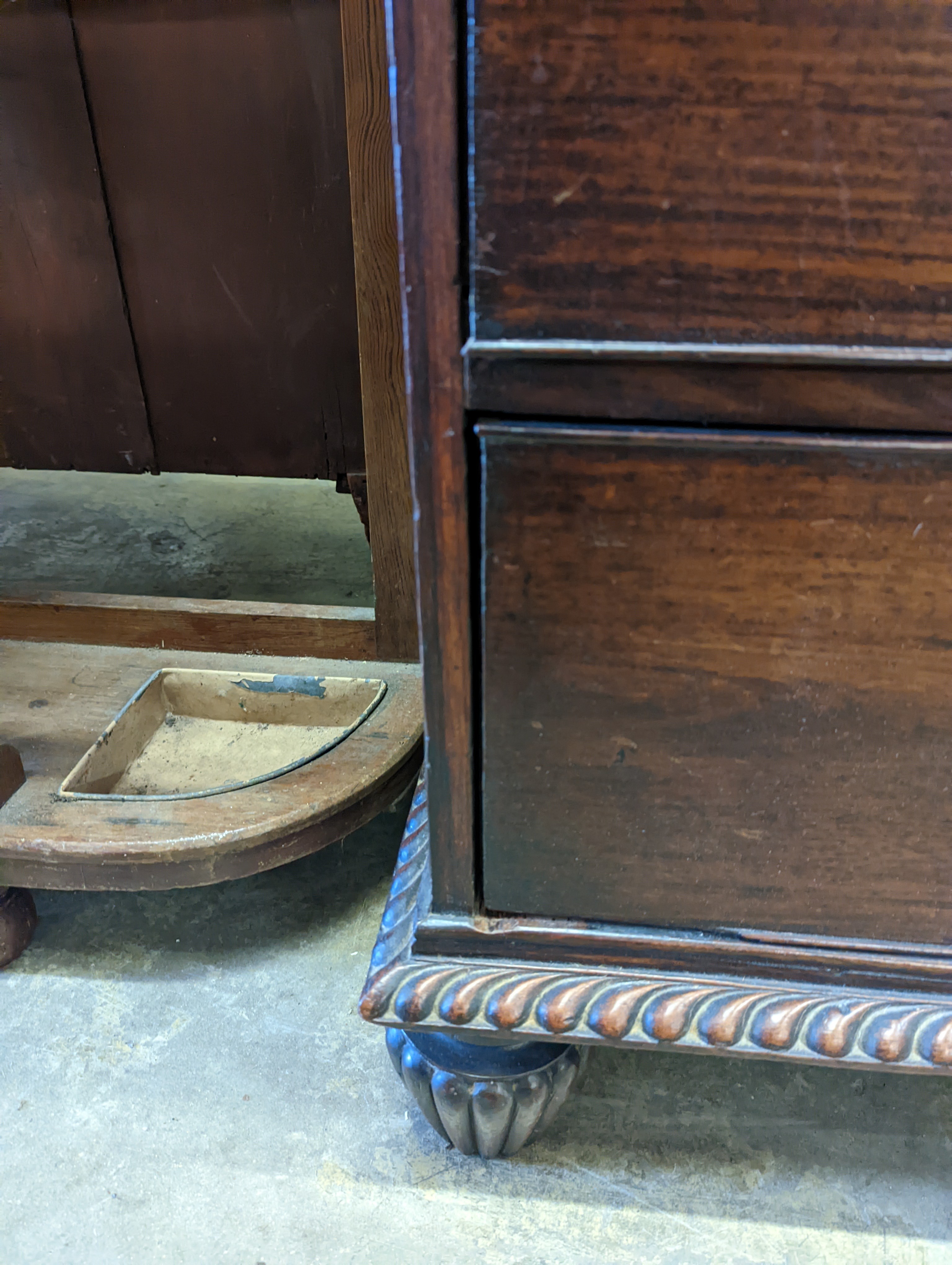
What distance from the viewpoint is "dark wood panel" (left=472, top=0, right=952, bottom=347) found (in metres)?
0.42

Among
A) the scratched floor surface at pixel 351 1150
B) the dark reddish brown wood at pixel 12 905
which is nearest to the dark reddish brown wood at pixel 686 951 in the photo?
the scratched floor surface at pixel 351 1150

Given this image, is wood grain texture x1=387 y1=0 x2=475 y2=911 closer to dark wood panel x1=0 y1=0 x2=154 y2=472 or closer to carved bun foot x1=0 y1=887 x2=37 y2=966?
carved bun foot x1=0 y1=887 x2=37 y2=966

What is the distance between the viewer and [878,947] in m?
0.62

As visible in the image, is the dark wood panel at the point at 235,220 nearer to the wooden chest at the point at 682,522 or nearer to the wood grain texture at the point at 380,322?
the wood grain texture at the point at 380,322

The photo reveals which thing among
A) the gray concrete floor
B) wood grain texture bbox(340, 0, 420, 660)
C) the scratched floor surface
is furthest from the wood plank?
the scratched floor surface

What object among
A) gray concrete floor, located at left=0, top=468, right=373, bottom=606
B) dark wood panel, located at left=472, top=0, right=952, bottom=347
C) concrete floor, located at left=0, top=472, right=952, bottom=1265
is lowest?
gray concrete floor, located at left=0, top=468, right=373, bottom=606

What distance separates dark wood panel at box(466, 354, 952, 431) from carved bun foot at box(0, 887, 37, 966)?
0.76 m

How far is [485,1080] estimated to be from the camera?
0.71 m

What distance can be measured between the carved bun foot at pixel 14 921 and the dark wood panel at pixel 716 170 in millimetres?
807

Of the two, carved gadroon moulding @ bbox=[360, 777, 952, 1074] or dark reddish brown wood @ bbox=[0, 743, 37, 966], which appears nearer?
carved gadroon moulding @ bbox=[360, 777, 952, 1074]

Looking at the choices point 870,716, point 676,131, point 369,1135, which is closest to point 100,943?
point 369,1135

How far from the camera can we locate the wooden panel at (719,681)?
50cm

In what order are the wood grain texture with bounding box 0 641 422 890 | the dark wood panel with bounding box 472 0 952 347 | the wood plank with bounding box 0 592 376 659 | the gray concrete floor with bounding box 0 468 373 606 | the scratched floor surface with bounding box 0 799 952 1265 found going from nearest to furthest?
the dark wood panel with bounding box 472 0 952 347
the scratched floor surface with bounding box 0 799 952 1265
the wood grain texture with bounding box 0 641 422 890
the wood plank with bounding box 0 592 376 659
the gray concrete floor with bounding box 0 468 373 606

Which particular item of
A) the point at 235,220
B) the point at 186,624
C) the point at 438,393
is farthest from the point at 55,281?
the point at 438,393
